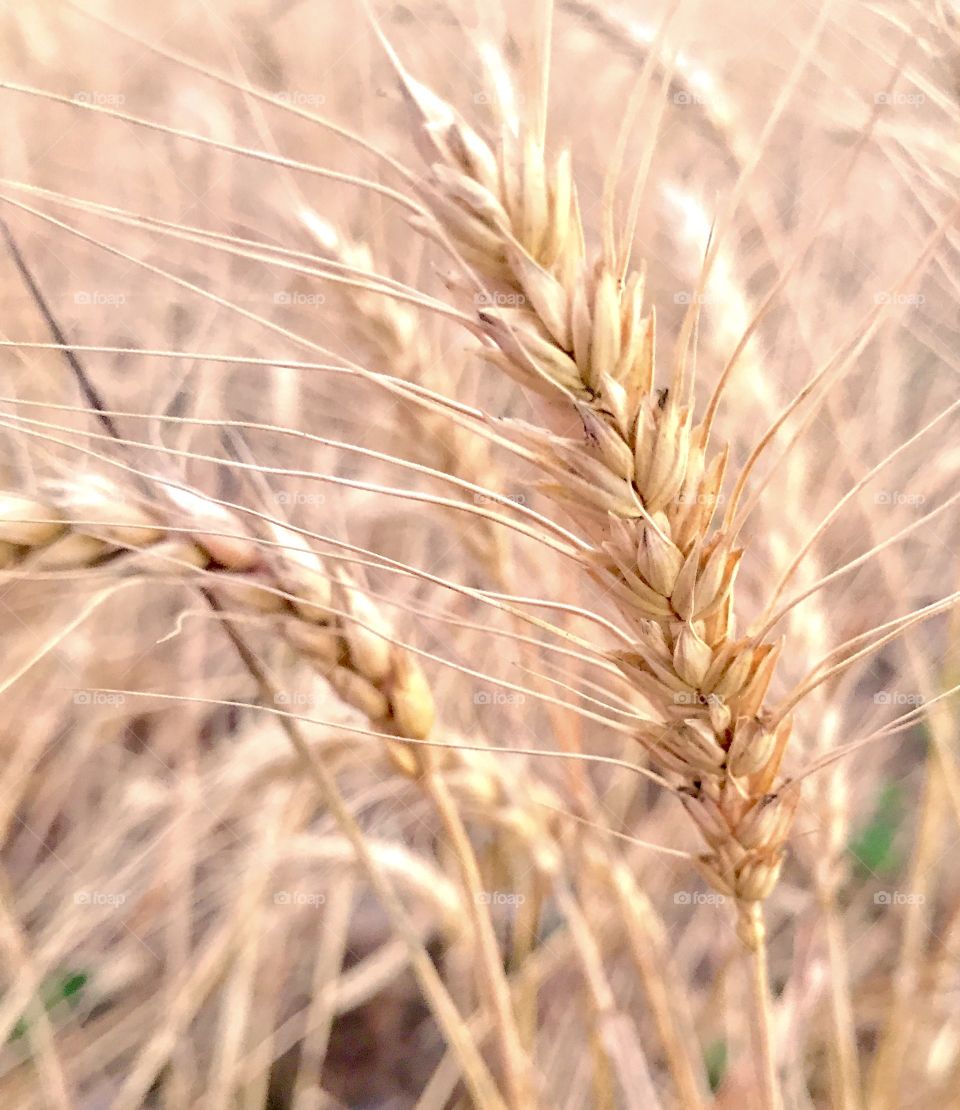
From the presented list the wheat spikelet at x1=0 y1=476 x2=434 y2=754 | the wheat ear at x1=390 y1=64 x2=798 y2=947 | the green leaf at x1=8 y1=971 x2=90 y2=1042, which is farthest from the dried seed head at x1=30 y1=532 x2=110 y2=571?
the green leaf at x1=8 y1=971 x2=90 y2=1042

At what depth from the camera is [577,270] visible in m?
0.27

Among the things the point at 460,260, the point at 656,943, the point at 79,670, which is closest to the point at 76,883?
the point at 79,670

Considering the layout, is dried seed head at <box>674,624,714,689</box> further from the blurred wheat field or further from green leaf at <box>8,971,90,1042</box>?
green leaf at <box>8,971,90,1042</box>

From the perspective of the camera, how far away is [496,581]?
0.55 metres

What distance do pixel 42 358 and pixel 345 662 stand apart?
2.26ft

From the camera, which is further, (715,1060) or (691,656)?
(715,1060)

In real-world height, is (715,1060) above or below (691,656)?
below

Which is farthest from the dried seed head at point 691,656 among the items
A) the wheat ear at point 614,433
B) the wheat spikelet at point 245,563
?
the wheat spikelet at point 245,563

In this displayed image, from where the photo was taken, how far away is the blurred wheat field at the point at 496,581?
0.27m

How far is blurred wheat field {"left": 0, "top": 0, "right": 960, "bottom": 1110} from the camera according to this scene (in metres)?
0.27

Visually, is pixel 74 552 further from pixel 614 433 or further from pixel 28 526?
pixel 614 433

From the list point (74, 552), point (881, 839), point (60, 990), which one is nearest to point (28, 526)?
point (74, 552)

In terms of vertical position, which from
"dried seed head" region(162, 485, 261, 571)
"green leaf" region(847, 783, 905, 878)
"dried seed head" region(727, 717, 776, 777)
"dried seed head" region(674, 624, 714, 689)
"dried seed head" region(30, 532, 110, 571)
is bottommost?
"green leaf" region(847, 783, 905, 878)

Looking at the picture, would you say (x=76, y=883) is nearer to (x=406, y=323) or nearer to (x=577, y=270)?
(x=406, y=323)
